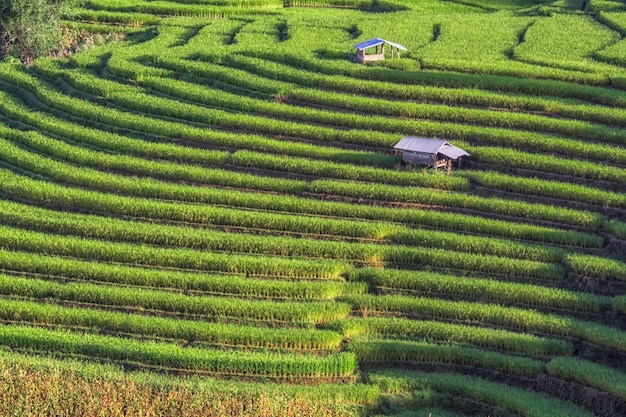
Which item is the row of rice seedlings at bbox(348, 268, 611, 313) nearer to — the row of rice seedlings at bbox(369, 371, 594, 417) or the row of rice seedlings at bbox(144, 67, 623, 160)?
the row of rice seedlings at bbox(369, 371, 594, 417)

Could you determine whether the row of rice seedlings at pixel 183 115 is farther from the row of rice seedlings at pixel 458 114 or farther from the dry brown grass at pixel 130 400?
the dry brown grass at pixel 130 400

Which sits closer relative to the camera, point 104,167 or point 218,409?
point 218,409

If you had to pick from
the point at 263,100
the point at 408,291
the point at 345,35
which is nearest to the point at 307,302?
the point at 408,291

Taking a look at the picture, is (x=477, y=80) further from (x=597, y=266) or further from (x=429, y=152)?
(x=597, y=266)

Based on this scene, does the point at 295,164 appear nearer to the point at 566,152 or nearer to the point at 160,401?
the point at 566,152

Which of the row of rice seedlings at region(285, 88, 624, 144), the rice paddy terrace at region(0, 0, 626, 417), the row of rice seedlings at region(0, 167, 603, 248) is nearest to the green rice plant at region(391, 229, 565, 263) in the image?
the rice paddy terrace at region(0, 0, 626, 417)
